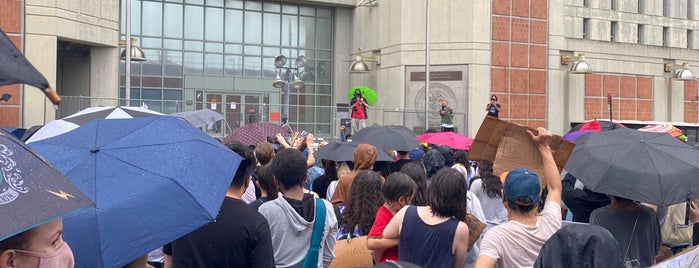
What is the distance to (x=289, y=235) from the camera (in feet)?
18.5

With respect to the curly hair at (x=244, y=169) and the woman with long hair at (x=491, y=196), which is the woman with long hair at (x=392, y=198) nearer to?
the curly hair at (x=244, y=169)

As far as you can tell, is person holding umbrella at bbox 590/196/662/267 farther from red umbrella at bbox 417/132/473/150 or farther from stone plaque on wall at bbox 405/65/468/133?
stone plaque on wall at bbox 405/65/468/133

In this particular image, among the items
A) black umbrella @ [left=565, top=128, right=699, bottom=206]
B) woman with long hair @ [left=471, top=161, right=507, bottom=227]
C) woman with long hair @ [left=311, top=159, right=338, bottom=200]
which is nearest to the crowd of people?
black umbrella @ [left=565, top=128, right=699, bottom=206]

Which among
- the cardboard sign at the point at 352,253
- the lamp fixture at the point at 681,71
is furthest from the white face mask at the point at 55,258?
the lamp fixture at the point at 681,71

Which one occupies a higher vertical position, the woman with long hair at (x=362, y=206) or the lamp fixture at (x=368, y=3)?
the lamp fixture at (x=368, y=3)

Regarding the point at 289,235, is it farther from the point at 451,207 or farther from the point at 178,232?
the point at 178,232

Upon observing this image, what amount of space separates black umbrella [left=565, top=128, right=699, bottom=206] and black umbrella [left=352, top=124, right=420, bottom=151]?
19.6 ft

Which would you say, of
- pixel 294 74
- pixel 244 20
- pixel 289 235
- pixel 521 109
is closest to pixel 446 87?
pixel 521 109

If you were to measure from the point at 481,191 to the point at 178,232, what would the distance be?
4659mm

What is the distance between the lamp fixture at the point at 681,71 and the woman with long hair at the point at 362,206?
1370 inches

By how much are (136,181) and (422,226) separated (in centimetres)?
198

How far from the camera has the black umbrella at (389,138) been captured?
12.7 meters

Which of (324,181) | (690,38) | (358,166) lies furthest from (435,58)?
(358,166)

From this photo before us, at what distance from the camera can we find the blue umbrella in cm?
397
